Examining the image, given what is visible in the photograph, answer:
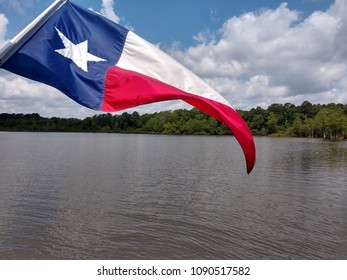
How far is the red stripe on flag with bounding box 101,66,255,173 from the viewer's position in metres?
4.48

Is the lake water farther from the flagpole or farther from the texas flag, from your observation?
the flagpole

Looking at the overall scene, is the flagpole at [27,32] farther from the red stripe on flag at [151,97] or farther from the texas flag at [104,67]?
the red stripe on flag at [151,97]

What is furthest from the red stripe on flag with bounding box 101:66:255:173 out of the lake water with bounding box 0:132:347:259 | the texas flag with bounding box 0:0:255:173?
the lake water with bounding box 0:132:347:259

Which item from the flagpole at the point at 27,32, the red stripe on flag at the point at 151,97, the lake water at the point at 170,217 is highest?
the flagpole at the point at 27,32

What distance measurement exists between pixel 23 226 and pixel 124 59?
9.22 metres

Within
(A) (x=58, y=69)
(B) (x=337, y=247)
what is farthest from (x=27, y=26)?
(B) (x=337, y=247)

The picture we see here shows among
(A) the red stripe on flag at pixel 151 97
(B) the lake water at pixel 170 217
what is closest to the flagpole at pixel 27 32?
(A) the red stripe on flag at pixel 151 97

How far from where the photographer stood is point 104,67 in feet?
16.3

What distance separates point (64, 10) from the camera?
16.0 feet

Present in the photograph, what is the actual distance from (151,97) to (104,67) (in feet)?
3.11

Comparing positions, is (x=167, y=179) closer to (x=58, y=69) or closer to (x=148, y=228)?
(x=148, y=228)

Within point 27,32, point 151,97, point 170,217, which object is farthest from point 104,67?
point 170,217

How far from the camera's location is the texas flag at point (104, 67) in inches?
180

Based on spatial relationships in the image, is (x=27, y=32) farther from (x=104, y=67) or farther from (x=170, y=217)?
(x=170, y=217)
